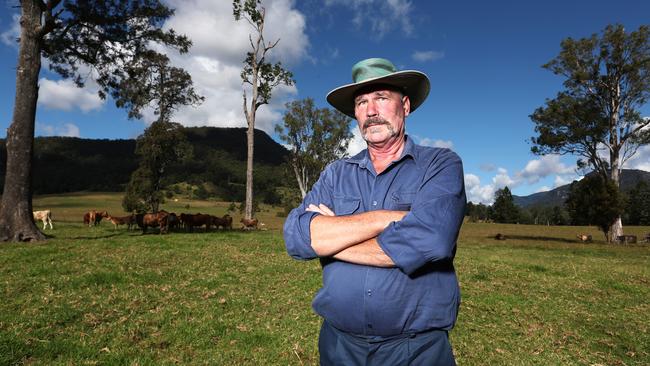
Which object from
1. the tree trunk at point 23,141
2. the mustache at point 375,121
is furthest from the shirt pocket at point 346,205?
the tree trunk at point 23,141

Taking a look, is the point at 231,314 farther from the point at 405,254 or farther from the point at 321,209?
the point at 405,254

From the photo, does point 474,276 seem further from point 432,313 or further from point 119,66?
point 119,66

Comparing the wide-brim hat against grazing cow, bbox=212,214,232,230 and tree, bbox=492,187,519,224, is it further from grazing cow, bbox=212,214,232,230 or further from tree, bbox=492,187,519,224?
tree, bbox=492,187,519,224

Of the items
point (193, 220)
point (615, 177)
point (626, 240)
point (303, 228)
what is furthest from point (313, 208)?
point (615, 177)

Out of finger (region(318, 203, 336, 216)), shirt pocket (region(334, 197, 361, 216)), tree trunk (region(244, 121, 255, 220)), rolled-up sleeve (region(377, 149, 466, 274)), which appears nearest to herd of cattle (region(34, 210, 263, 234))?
tree trunk (region(244, 121, 255, 220))

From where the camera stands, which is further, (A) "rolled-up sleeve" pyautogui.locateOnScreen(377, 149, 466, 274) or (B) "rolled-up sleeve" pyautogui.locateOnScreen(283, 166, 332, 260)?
(B) "rolled-up sleeve" pyautogui.locateOnScreen(283, 166, 332, 260)

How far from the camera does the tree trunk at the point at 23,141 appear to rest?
47.3 feet

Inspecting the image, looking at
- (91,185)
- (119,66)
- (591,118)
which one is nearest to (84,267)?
(119,66)

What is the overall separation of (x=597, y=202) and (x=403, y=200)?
36056 mm

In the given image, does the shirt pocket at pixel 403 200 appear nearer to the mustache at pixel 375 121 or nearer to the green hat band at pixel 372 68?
the mustache at pixel 375 121

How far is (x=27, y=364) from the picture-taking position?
4512 mm

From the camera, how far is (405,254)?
2.46 metres

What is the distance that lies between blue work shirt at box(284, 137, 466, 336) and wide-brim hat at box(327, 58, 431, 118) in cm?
49

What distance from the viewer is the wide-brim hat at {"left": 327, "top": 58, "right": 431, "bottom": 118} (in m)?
2.97
